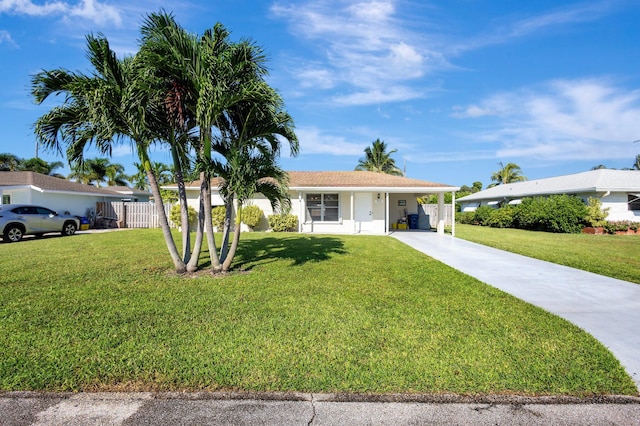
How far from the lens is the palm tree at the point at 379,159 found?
145 ft

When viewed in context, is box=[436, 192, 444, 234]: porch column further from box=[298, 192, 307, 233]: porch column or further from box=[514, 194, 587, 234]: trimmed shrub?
box=[514, 194, 587, 234]: trimmed shrub

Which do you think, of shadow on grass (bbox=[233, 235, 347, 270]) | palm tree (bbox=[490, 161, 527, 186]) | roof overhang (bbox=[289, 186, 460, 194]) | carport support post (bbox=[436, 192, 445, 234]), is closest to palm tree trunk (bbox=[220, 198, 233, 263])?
shadow on grass (bbox=[233, 235, 347, 270])

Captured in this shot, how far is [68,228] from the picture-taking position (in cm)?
1688

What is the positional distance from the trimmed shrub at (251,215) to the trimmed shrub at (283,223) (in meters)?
0.76

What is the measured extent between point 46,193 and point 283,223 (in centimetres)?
1532

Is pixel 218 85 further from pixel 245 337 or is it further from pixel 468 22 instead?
pixel 468 22

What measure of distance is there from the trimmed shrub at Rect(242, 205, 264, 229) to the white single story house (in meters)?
12.6

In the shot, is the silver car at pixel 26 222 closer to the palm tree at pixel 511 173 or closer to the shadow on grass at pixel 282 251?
the shadow on grass at pixel 282 251

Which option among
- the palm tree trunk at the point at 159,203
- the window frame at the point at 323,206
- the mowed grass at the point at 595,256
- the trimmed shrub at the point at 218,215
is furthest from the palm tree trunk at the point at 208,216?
the window frame at the point at 323,206

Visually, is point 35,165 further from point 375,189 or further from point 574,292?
point 574,292

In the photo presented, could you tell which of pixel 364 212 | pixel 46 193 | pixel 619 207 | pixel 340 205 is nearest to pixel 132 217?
pixel 46 193

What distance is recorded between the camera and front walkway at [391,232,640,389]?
169 inches

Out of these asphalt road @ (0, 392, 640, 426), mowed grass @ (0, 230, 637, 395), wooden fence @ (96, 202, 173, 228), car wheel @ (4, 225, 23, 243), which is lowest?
asphalt road @ (0, 392, 640, 426)

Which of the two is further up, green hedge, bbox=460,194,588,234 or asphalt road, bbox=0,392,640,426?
green hedge, bbox=460,194,588,234
